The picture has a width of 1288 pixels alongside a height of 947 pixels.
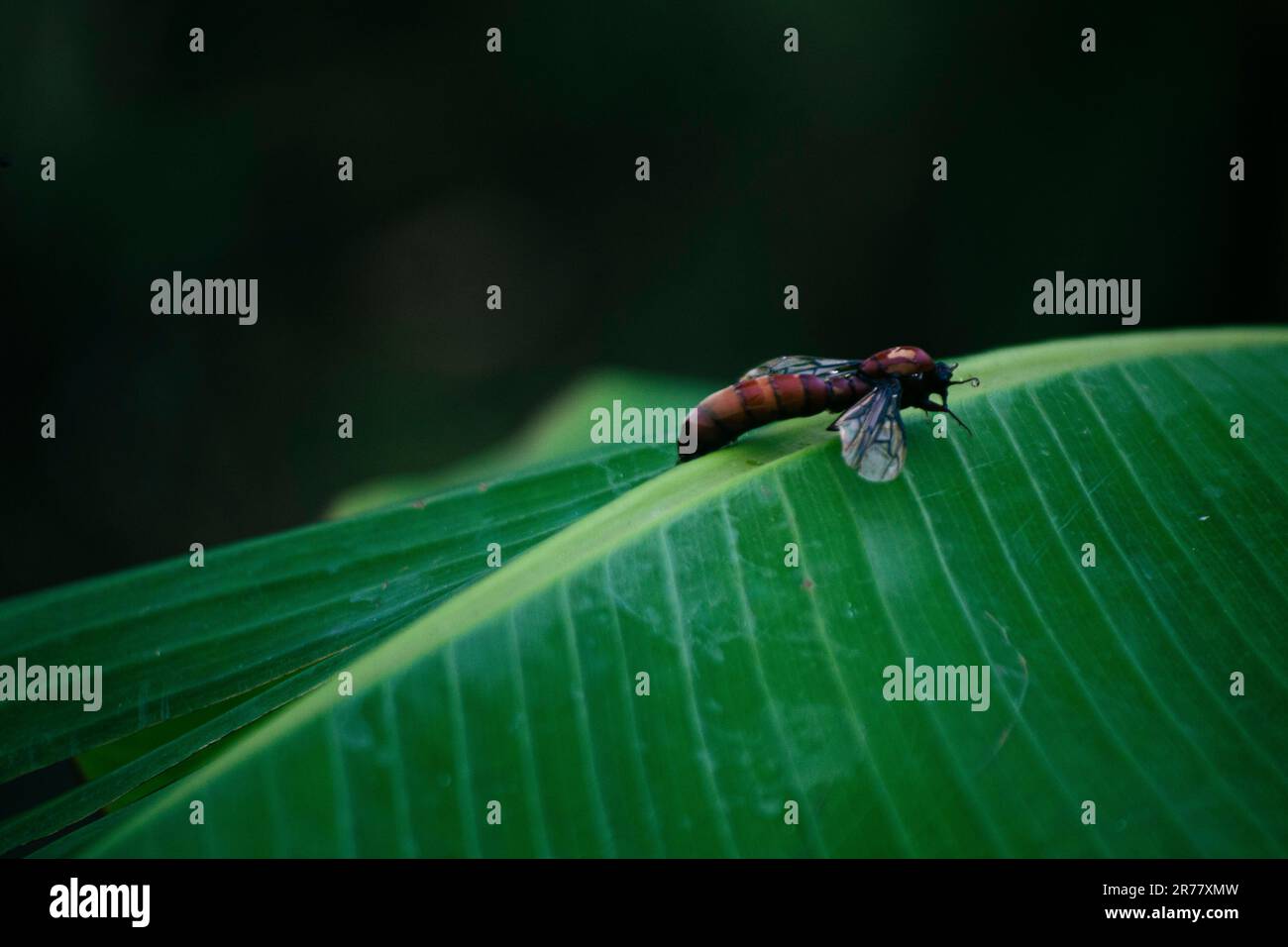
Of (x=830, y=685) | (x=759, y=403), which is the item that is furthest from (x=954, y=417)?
(x=830, y=685)

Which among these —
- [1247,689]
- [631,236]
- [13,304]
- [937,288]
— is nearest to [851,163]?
[937,288]

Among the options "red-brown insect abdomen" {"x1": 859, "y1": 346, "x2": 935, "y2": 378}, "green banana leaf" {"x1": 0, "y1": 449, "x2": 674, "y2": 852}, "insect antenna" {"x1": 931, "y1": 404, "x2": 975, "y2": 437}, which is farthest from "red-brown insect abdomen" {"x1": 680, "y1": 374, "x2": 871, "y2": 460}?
"green banana leaf" {"x1": 0, "y1": 449, "x2": 674, "y2": 852}

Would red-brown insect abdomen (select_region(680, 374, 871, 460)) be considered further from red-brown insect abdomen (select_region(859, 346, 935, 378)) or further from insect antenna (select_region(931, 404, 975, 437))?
insect antenna (select_region(931, 404, 975, 437))

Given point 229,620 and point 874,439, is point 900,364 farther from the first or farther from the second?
point 229,620

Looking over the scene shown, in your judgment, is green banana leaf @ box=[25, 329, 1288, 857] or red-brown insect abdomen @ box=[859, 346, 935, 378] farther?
red-brown insect abdomen @ box=[859, 346, 935, 378]
